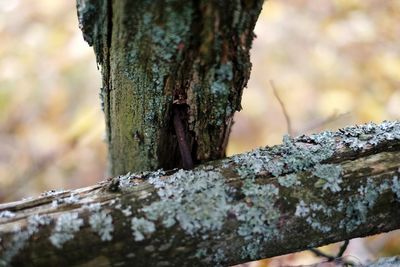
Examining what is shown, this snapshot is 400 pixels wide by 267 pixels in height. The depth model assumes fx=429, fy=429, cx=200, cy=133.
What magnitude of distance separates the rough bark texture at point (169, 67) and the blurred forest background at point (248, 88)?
1.39 meters

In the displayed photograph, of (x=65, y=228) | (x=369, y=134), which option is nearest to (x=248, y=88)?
(x=369, y=134)

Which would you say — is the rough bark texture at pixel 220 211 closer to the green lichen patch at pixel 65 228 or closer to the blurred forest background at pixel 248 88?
the green lichen patch at pixel 65 228

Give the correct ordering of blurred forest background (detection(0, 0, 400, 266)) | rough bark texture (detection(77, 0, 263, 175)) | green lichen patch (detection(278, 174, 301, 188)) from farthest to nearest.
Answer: blurred forest background (detection(0, 0, 400, 266))
green lichen patch (detection(278, 174, 301, 188))
rough bark texture (detection(77, 0, 263, 175))

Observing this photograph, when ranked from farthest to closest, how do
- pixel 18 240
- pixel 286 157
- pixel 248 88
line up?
pixel 248 88
pixel 286 157
pixel 18 240

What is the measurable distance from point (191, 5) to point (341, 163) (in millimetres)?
372

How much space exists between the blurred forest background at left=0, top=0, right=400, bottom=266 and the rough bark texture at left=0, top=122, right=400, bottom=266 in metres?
1.49

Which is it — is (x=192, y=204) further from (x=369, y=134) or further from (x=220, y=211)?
(x=369, y=134)

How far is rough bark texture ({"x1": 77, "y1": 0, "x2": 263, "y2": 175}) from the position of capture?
598mm

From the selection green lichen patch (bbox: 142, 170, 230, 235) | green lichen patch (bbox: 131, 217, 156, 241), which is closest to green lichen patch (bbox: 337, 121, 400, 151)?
green lichen patch (bbox: 142, 170, 230, 235)

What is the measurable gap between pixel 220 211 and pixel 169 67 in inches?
→ 9.4

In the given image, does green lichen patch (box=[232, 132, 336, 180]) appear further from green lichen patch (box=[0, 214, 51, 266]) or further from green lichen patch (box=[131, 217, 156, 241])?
green lichen patch (box=[0, 214, 51, 266])

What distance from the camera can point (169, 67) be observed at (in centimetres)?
67

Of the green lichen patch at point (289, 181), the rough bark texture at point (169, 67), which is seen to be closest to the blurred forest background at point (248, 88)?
the rough bark texture at point (169, 67)

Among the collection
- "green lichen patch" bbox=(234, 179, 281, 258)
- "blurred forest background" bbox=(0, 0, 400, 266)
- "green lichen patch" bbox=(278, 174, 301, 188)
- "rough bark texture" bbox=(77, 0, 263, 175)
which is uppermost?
"blurred forest background" bbox=(0, 0, 400, 266)
